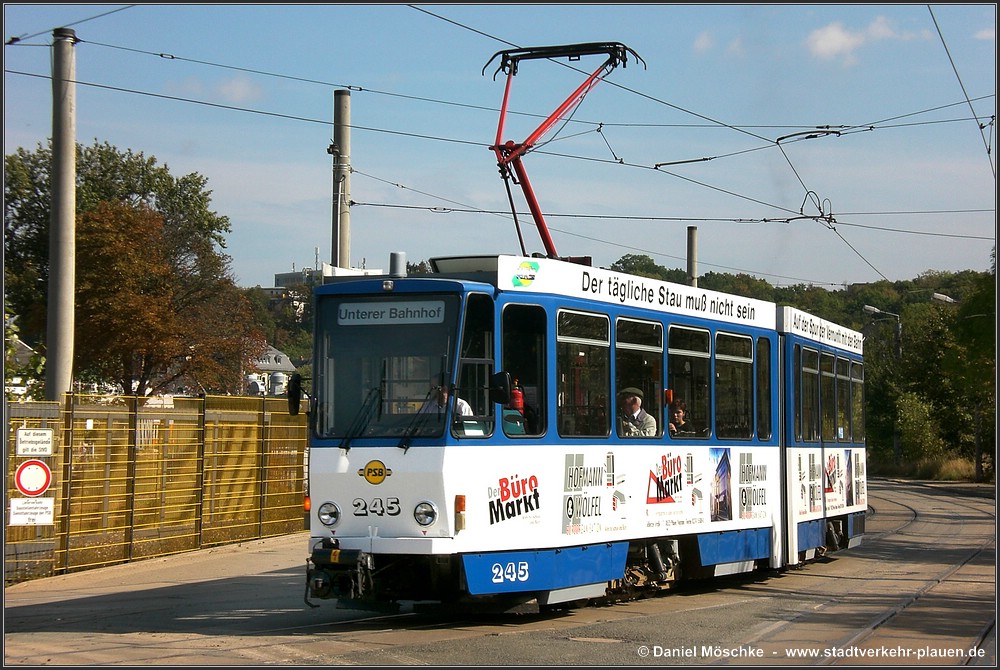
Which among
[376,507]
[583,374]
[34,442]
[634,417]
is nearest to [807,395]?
[634,417]

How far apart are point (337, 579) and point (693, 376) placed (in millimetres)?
4989

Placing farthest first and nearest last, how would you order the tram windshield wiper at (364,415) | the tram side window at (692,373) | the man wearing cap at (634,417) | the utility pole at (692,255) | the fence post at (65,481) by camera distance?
1. the utility pole at (692,255)
2. the fence post at (65,481)
3. the tram side window at (692,373)
4. the man wearing cap at (634,417)
5. the tram windshield wiper at (364,415)

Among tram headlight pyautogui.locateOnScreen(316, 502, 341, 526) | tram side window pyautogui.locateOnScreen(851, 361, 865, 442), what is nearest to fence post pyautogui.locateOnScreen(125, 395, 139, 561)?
tram headlight pyautogui.locateOnScreen(316, 502, 341, 526)

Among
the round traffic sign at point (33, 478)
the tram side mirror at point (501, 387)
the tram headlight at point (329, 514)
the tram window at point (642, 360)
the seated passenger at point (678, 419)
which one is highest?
the tram window at point (642, 360)

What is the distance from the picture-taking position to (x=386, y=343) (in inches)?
418

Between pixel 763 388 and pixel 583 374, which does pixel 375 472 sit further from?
pixel 763 388

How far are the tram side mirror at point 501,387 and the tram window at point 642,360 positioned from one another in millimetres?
2244

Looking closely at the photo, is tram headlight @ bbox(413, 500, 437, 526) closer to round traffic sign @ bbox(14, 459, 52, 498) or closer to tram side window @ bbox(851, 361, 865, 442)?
round traffic sign @ bbox(14, 459, 52, 498)

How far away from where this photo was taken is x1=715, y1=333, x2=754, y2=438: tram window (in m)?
14.1

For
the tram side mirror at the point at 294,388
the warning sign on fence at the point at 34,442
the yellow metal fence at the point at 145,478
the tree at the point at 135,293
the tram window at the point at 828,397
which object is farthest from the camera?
the tree at the point at 135,293

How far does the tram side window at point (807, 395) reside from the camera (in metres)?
16.4

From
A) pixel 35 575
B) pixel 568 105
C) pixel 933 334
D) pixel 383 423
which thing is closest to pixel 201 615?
pixel 383 423

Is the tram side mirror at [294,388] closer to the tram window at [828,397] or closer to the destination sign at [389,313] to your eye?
the destination sign at [389,313]

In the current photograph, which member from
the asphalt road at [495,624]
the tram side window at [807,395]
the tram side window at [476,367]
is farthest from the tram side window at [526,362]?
the tram side window at [807,395]
